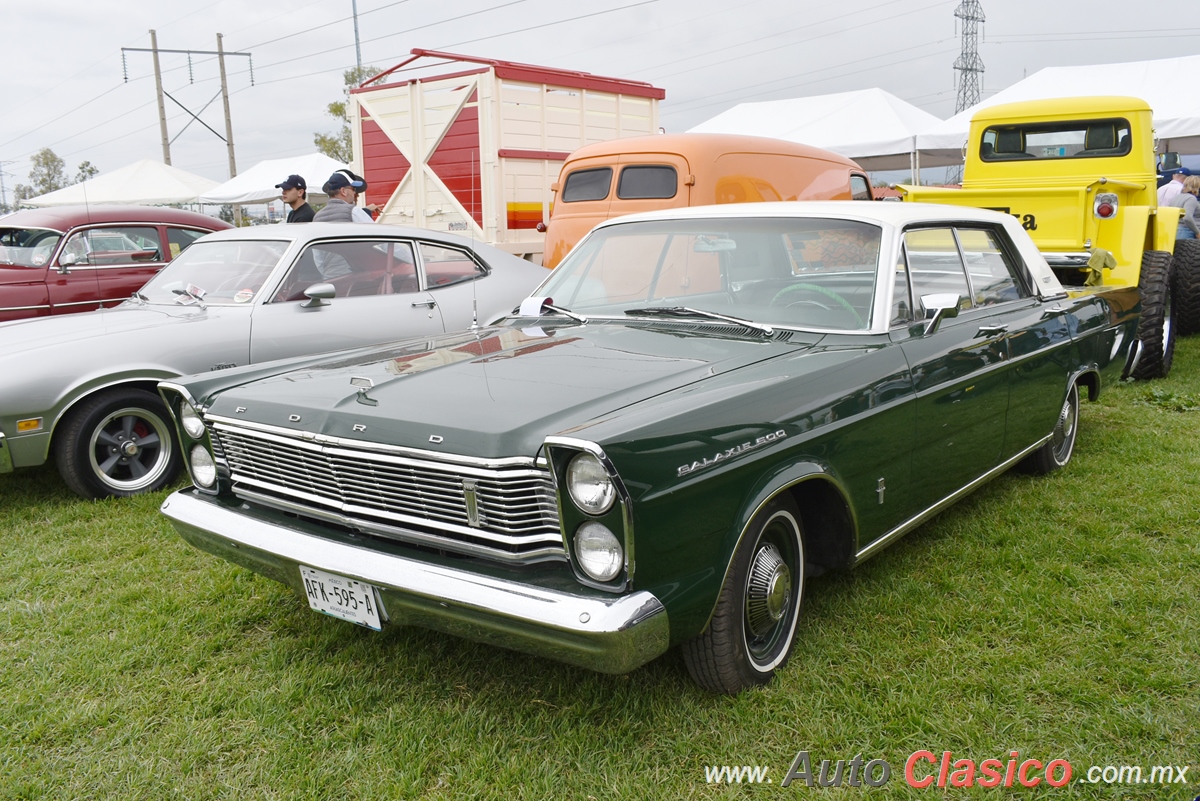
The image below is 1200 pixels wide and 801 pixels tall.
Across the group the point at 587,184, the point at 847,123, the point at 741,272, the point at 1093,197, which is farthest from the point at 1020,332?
the point at 847,123

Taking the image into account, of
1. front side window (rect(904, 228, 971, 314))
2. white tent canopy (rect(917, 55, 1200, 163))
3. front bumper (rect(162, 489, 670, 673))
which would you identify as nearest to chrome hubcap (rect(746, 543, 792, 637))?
front bumper (rect(162, 489, 670, 673))

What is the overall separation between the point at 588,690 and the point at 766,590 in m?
0.66

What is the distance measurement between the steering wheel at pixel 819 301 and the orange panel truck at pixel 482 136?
643 centimetres

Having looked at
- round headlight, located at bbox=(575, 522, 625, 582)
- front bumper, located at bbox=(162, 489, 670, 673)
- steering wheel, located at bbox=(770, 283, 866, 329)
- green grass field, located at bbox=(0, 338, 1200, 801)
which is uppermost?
steering wheel, located at bbox=(770, 283, 866, 329)

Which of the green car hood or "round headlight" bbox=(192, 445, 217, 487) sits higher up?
the green car hood

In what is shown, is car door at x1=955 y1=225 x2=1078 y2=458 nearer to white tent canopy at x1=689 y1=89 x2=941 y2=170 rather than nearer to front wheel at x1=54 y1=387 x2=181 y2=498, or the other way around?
front wheel at x1=54 y1=387 x2=181 y2=498

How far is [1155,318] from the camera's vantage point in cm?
684

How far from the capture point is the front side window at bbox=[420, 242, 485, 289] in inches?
240

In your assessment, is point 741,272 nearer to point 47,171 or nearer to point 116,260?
point 116,260

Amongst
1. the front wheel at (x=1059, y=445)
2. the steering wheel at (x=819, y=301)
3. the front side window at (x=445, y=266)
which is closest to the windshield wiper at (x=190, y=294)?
the front side window at (x=445, y=266)

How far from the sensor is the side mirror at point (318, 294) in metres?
5.25

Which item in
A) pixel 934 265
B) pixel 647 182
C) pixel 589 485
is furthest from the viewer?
pixel 647 182

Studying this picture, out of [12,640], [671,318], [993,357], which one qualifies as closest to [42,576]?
[12,640]

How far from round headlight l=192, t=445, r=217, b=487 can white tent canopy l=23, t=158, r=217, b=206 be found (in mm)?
23449
